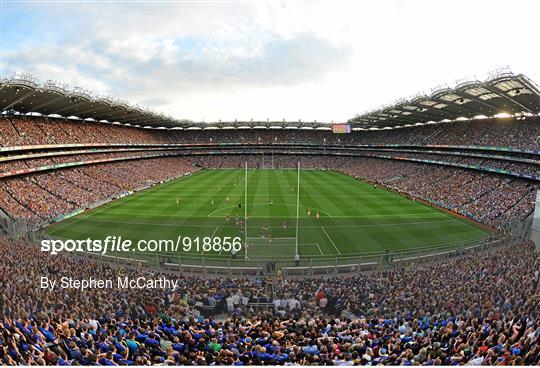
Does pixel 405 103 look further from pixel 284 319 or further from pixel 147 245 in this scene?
pixel 284 319

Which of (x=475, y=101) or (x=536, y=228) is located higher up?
(x=475, y=101)

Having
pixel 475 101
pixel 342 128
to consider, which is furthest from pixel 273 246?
pixel 342 128

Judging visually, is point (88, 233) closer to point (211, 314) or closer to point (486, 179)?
point (211, 314)

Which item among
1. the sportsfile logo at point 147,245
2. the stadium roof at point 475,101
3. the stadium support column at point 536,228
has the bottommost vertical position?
the sportsfile logo at point 147,245

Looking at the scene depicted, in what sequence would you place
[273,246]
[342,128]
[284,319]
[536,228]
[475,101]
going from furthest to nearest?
[342,128] → [475,101] → [273,246] → [536,228] → [284,319]

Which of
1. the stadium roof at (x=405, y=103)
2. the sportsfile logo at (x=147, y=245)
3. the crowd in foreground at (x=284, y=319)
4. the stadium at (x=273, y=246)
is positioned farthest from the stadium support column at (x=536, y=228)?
the sportsfile logo at (x=147, y=245)

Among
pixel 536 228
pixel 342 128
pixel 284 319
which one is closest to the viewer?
pixel 284 319

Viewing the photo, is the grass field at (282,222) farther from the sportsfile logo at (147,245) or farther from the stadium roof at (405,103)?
the stadium roof at (405,103)

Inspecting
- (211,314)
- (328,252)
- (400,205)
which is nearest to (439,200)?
(400,205)

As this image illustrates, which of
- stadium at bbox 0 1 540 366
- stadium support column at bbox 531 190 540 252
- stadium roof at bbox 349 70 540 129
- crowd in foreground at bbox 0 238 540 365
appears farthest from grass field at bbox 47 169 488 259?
stadium roof at bbox 349 70 540 129
